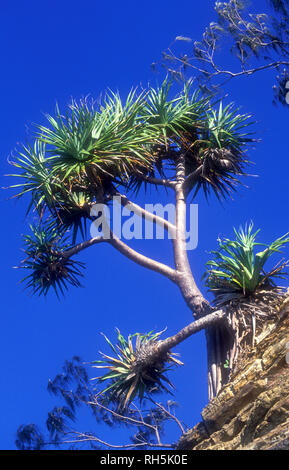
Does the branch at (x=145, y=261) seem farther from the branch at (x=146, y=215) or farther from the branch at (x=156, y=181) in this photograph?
the branch at (x=156, y=181)

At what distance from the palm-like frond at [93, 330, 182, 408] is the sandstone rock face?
182cm

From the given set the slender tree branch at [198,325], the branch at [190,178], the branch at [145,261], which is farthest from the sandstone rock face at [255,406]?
the branch at [190,178]

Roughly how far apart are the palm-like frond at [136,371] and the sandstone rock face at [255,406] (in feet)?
5.98

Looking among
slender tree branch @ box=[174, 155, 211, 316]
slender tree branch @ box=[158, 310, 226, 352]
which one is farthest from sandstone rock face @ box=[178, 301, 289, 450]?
slender tree branch @ box=[174, 155, 211, 316]

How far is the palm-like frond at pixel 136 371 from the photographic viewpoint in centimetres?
1026

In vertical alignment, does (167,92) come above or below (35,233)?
above

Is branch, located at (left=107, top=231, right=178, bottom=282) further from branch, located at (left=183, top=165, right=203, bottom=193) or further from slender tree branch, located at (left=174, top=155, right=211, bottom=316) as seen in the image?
branch, located at (left=183, top=165, right=203, bottom=193)

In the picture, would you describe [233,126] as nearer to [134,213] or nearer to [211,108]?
[211,108]

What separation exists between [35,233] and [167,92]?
11.1 feet

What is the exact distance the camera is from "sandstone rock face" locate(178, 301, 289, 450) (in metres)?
6.65
